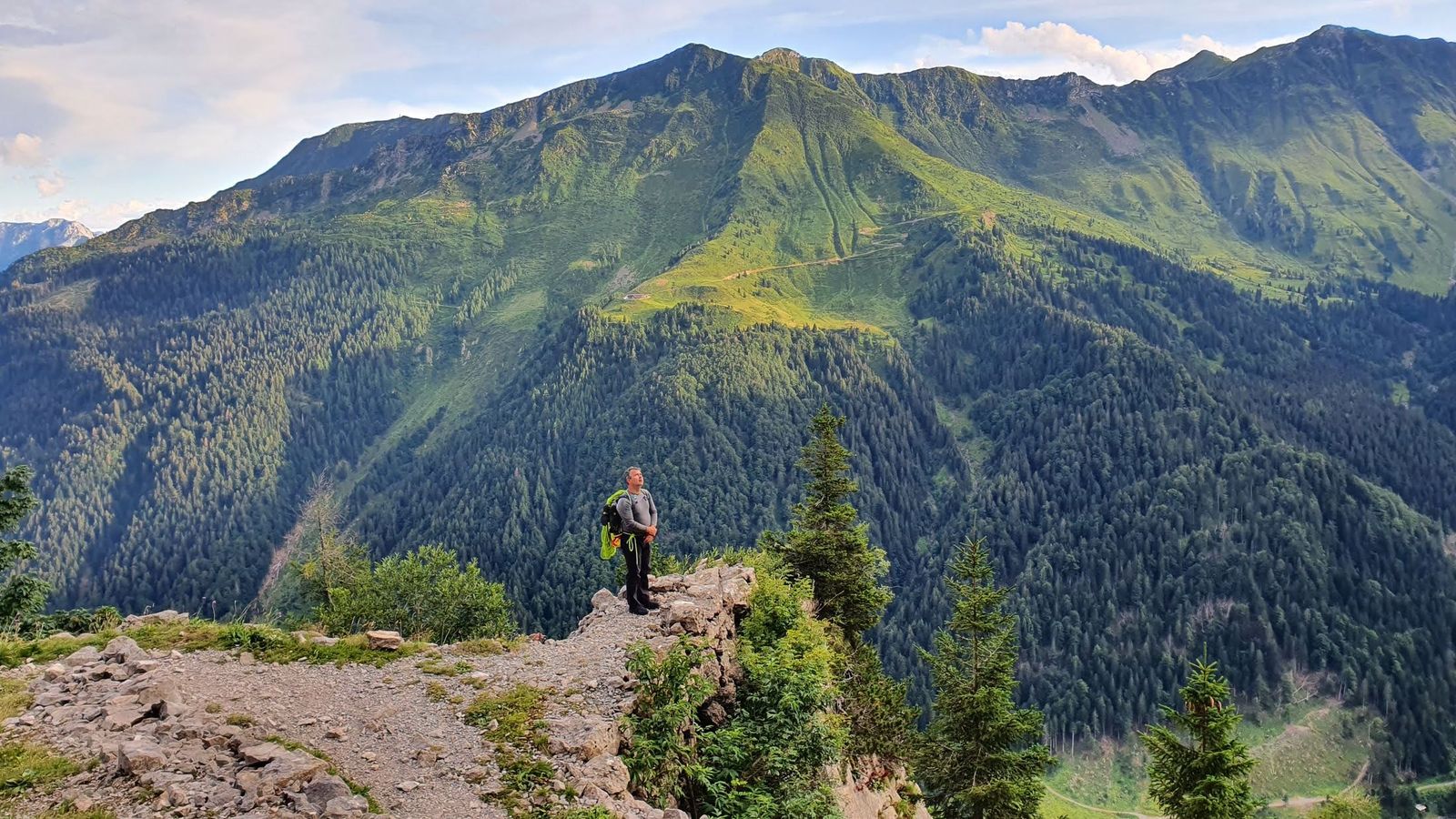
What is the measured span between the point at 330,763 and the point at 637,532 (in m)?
11.0

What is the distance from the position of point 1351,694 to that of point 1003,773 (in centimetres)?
14520

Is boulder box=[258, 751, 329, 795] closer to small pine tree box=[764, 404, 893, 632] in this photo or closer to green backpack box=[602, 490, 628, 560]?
green backpack box=[602, 490, 628, 560]

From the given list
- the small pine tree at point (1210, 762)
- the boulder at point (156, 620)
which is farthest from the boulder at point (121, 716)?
the small pine tree at point (1210, 762)

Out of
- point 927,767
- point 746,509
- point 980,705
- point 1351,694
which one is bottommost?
point 1351,694

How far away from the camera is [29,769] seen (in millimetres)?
15773

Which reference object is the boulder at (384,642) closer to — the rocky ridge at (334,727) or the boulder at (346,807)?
the rocky ridge at (334,727)

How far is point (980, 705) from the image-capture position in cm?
3400

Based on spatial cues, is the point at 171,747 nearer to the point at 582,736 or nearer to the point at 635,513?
the point at 582,736

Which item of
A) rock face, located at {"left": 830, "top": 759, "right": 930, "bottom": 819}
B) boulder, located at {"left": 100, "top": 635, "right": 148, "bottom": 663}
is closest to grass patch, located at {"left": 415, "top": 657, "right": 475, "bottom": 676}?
boulder, located at {"left": 100, "top": 635, "right": 148, "bottom": 663}

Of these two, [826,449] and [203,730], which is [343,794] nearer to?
[203,730]

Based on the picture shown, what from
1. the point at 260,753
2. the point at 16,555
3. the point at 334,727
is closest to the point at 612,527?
the point at 334,727

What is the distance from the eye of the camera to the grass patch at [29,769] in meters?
15.2

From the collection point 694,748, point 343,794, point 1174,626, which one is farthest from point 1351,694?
point 343,794

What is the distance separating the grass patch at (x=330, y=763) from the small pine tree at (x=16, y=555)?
21.0 m
